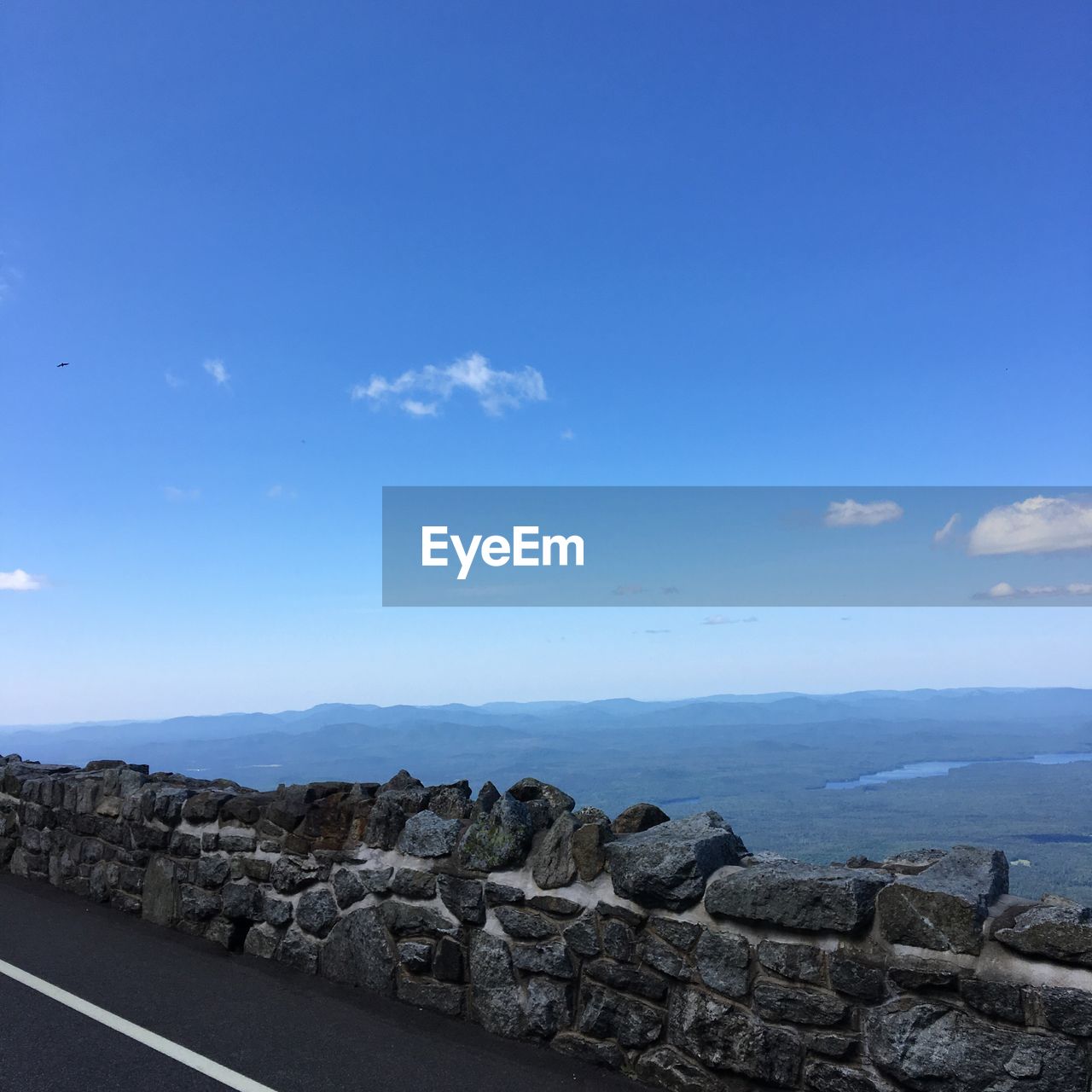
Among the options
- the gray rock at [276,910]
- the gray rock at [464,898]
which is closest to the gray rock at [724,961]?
the gray rock at [464,898]

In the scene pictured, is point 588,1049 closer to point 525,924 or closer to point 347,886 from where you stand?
point 525,924

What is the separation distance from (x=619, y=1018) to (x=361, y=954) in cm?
191

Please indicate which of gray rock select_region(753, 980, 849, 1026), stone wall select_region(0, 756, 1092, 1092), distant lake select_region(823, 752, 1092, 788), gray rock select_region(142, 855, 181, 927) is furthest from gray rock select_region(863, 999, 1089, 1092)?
distant lake select_region(823, 752, 1092, 788)

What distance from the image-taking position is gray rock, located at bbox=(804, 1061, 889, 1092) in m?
3.40

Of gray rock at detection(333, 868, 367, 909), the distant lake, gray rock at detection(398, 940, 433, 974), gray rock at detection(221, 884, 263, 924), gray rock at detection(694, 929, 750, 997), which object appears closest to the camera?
gray rock at detection(694, 929, 750, 997)

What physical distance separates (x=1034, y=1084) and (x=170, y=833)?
6015 millimetres

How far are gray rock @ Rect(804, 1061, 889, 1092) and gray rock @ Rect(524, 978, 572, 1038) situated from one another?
1294 millimetres

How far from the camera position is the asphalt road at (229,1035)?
4098 mm

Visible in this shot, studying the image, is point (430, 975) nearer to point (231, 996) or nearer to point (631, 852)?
point (231, 996)

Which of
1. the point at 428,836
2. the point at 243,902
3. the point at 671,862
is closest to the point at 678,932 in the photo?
the point at 671,862

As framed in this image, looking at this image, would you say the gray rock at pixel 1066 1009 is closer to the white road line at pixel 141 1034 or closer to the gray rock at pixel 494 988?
the gray rock at pixel 494 988

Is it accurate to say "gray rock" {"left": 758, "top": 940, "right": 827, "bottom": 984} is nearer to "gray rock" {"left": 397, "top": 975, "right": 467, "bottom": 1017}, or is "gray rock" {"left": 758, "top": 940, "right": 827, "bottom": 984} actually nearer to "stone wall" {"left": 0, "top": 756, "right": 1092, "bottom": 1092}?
"stone wall" {"left": 0, "top": 756, "right": 1092, "bottom": 1092}

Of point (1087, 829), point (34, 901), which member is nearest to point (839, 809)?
point (1087, 829)

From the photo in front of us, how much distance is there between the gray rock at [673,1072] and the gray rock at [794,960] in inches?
26.7
